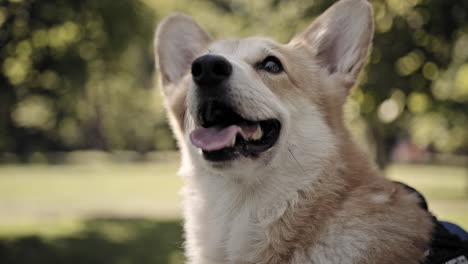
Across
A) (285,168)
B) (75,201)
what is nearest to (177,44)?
(285,168)

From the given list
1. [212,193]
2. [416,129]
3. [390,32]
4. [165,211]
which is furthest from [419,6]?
[416,129]

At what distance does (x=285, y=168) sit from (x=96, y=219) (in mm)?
10702

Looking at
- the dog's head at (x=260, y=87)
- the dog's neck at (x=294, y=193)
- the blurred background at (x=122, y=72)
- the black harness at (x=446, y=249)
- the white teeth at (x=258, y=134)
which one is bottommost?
the black harness at (x=446, y=249)

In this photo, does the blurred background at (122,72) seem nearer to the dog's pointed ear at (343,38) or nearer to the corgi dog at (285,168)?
the dog's pointed ear at (343,38)

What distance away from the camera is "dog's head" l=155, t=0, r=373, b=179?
3.08 m

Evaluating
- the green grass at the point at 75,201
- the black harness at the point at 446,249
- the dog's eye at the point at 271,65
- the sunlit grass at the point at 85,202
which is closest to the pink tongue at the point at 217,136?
the dog's eye at the point at 271,65

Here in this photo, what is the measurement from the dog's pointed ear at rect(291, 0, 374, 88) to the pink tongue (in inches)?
38.1

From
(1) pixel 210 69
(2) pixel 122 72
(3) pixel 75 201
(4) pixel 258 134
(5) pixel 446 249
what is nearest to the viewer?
(5) pixel 446 249

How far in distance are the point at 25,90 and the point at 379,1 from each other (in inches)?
230

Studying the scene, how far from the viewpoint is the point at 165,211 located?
14.9 metres

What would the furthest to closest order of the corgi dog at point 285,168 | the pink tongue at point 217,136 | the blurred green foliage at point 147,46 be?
the blurred green foliage at point 147,46, the pink tongue at point 217,136, the corgi dog at point 285,168

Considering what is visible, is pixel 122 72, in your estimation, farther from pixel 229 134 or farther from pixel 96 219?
pixel 229 134

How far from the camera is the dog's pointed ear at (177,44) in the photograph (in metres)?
4.15

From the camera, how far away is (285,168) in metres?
3.25
